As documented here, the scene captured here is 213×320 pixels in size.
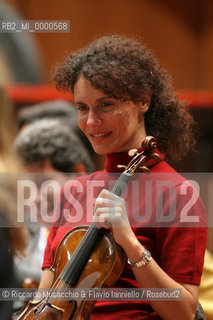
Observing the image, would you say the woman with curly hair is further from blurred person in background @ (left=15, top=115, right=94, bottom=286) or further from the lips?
blurred person in background @ (left=15, top=115, right=94, bottom=286)

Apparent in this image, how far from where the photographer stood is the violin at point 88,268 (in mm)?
986

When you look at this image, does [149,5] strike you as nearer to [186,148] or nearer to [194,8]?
[194,8]

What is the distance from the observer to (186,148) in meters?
1.24

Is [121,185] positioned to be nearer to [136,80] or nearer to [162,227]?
[162,227]

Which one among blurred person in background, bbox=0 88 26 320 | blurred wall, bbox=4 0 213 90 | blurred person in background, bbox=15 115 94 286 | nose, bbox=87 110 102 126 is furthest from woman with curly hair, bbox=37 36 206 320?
blurred wall, bbox=4 0 213 90

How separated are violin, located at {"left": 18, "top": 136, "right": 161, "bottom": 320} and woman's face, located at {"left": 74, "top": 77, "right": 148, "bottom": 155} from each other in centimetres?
8

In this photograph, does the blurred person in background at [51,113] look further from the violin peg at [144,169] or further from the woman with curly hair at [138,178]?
the violin peg at [144,169]

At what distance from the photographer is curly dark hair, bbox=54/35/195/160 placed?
106 cm

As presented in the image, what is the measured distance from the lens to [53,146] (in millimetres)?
1950

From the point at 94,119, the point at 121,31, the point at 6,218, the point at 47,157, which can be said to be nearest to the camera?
the point at 94,119

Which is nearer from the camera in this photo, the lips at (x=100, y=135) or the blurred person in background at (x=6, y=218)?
the lips at (x=100, y=135)

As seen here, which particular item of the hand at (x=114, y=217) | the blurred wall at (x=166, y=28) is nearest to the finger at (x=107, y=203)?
the hand at (x=114, y=217)

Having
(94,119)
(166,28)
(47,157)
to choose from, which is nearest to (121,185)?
(94,119)

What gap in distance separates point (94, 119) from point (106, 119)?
3cm
